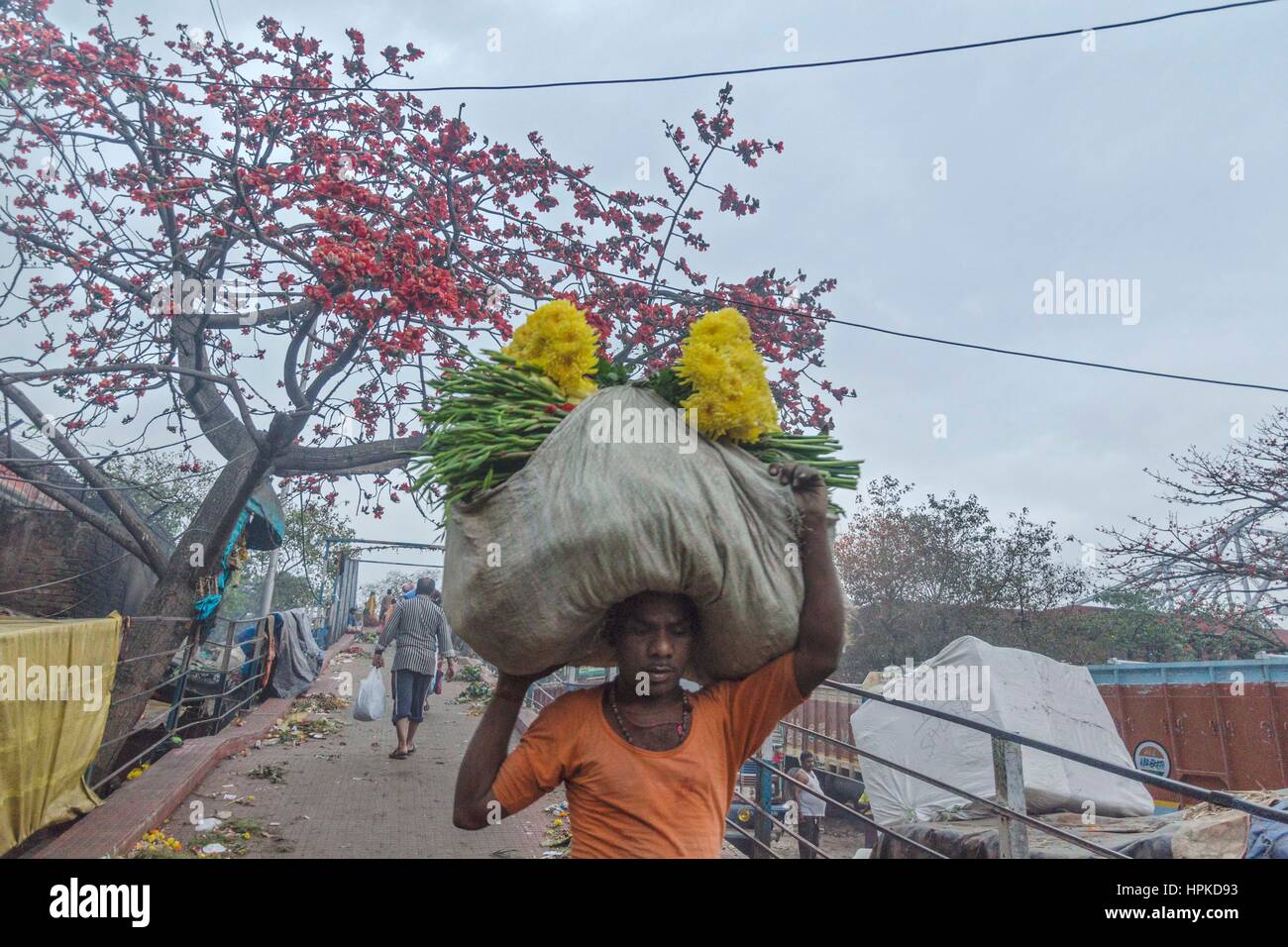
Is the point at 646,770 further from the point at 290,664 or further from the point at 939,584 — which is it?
the point at 939,584

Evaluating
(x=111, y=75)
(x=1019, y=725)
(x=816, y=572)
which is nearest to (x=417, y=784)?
(x=816, y=572)

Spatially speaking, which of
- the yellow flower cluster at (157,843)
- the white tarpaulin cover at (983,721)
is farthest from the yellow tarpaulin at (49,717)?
the white tarpaulin cover at (983,721)

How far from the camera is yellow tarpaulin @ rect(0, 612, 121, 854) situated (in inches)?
158

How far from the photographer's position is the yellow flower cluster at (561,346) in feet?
6.91

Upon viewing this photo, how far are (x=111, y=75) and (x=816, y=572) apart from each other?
7.34 meters

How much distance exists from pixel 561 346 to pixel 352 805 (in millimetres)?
5111

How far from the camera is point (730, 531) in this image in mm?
1757

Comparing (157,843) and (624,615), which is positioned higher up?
(624,615)

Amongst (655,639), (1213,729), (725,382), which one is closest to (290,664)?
(655,639)

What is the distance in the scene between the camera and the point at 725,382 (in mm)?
1914

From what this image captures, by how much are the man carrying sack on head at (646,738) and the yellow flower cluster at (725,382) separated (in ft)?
0.46

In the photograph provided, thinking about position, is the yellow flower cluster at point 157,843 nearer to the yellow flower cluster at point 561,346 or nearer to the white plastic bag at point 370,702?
the white plastic bag at point 370,702

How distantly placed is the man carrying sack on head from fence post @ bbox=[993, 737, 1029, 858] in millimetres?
2081

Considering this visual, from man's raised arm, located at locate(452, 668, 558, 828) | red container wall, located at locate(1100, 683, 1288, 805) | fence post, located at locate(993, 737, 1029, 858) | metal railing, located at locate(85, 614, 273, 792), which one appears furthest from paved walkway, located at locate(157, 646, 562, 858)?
red container wall, located at locate(1100, 683, 1288, 805)
